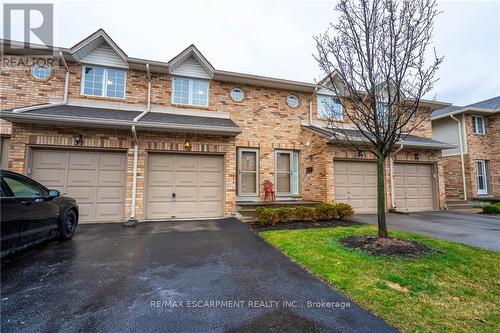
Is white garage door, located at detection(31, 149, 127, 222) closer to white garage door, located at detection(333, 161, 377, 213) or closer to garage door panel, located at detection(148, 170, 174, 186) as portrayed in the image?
garage door panel, located at detection(148, 170, 174, 186)

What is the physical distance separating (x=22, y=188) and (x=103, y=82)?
576 cm

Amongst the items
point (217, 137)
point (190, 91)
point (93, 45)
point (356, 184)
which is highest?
point (93, 45)

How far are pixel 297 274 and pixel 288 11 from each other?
9.40 m

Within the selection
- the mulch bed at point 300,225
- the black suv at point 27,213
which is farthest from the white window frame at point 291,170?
the black suv at point 27,213

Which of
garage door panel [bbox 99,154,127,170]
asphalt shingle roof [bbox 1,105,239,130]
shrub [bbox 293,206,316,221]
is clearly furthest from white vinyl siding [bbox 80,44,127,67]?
shrub [bbox 293,206,316,221]

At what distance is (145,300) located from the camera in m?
2.76

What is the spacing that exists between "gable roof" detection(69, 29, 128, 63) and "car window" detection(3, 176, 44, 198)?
5755 millimetres

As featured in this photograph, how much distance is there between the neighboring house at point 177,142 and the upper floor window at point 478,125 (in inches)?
229

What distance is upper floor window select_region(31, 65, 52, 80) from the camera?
7.78 meters

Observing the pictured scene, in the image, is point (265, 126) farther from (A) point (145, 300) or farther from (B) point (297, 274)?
(A) point (145, 300)

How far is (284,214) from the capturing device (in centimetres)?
758

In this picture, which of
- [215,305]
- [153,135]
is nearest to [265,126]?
[153,135]

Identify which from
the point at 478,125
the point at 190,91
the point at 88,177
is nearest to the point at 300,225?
the point at 190,91

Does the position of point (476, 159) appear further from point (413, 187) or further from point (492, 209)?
point (413, 187)
